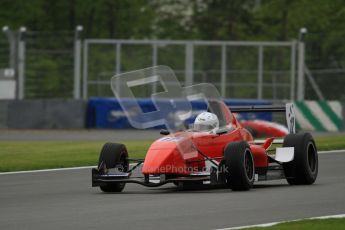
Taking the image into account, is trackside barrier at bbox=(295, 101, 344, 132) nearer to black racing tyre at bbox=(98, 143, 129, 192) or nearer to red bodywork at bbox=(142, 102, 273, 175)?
red bodywork at bbox=(142, 102, 273, 175)

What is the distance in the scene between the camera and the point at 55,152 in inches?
953

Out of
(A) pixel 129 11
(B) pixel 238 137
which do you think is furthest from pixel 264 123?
(A) pixel 129 11

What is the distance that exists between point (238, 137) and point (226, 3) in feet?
136

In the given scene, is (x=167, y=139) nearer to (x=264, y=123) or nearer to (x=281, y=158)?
(x=281, y=158)

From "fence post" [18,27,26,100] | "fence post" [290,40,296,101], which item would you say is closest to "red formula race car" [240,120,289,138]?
"fence post" [290,40,296,101]

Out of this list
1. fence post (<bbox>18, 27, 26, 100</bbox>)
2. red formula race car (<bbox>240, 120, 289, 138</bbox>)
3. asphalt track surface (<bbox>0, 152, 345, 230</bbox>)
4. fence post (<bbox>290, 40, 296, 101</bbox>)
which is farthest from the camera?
fence post (<bbox>18, 27, 26, 100</bbox>)

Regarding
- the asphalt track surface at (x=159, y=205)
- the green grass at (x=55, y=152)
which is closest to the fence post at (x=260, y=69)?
the green grass at (x=55, y=152)

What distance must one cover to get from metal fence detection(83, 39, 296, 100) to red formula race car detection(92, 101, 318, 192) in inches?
733

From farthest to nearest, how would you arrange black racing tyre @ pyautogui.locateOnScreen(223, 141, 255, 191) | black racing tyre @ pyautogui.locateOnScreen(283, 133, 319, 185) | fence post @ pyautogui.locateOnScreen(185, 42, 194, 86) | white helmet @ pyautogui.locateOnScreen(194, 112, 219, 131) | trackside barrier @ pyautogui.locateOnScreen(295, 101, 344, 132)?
1. fence post @ pyautogui.locateOnScreen(185, 42, 194, 86)
2. trackside barrier @ pyautogui.locateOnScreen(295, 101, 344, 132)
3. black racing tyre @ pyautogui.locateOnScreen(283, 133, 319, 185)
4. white helmet @ pyautogui.locateOnScreen(194, 112, 219, 131)
5. black racing tyre @ pyautogui.locateOnScreen(223, 141, 255, 191)

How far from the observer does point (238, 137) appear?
16297mm

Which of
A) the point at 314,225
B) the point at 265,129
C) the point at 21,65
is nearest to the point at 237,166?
the point at 314,225

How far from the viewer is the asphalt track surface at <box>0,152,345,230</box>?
11781mm

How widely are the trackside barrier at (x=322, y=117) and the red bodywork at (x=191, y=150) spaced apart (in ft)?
59.9

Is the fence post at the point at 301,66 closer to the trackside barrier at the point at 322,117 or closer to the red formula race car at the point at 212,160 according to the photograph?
the trackside barrier at the point at 322,117
